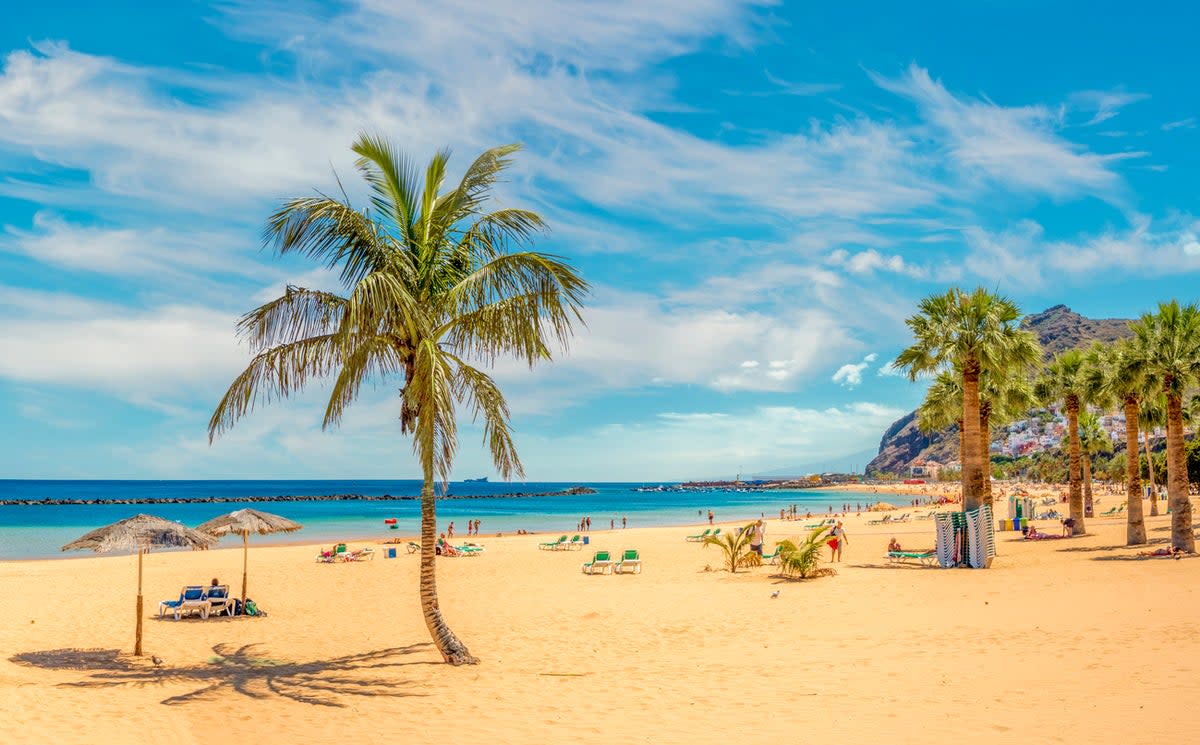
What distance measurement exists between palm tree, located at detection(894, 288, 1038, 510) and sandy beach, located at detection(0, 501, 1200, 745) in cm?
313

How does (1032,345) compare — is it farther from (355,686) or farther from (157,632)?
(157,632)

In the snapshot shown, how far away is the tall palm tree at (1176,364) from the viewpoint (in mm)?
21109

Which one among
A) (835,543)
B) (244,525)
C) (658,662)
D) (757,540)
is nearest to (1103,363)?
(835,543)

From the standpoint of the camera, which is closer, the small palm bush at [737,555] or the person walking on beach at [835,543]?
the small palm bush at [737,555]

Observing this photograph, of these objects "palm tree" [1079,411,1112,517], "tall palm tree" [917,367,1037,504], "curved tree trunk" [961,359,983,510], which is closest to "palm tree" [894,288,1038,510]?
"curved tree trunk" [961,359,983,510]

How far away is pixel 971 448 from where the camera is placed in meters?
22.8

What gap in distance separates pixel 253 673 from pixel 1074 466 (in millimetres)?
29559

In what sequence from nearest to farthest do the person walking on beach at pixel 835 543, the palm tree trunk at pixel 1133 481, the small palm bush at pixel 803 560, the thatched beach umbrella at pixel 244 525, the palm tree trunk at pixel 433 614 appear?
the palm tree trunk at pixel 433 614 → the thatched beach umbrella at pixel 244 525 → the small palm bush at pixel 803 560 → the person walking on beach at pixel 835 543 → the palm tree trunk at pixel 1133 481

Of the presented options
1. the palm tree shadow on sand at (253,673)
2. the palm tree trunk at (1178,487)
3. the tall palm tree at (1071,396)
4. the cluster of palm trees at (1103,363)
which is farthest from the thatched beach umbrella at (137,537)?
the tall palm tree at (1071,396)

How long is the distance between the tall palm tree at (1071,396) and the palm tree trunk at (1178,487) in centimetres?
623

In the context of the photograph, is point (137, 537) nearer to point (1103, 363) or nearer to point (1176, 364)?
point (1176, 364)

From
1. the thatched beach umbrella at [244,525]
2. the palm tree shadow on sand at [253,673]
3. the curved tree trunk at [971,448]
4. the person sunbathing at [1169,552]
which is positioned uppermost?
the curved tree trunk at [971,448]

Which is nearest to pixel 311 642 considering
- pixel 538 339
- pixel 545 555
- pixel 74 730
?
pixel 74 730

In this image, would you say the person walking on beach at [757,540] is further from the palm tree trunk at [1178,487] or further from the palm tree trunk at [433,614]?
the palm tree trunk at [433,614]
